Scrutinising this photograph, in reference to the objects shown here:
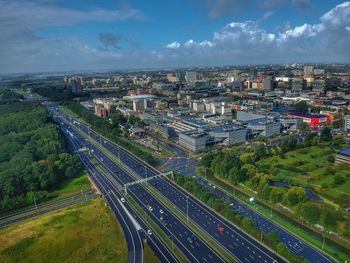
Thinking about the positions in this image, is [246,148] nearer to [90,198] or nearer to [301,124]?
[301,124]

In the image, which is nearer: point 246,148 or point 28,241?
point 28,241

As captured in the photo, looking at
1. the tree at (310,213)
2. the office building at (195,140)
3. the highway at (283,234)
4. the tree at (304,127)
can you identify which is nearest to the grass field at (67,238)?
the highway at (283,234)

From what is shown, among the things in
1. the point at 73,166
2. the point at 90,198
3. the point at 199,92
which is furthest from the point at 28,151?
the point at 199,92

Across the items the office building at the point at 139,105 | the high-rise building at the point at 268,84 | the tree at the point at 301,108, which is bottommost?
the tree at the point at 301,108

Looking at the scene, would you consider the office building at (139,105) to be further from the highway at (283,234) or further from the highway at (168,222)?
the highway at (283,234)

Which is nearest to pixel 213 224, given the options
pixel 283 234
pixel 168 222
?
pixel 168 222

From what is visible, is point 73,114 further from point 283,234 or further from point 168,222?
point 283,234

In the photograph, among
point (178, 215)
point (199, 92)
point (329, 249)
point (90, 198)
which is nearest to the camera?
point (329, 249)
